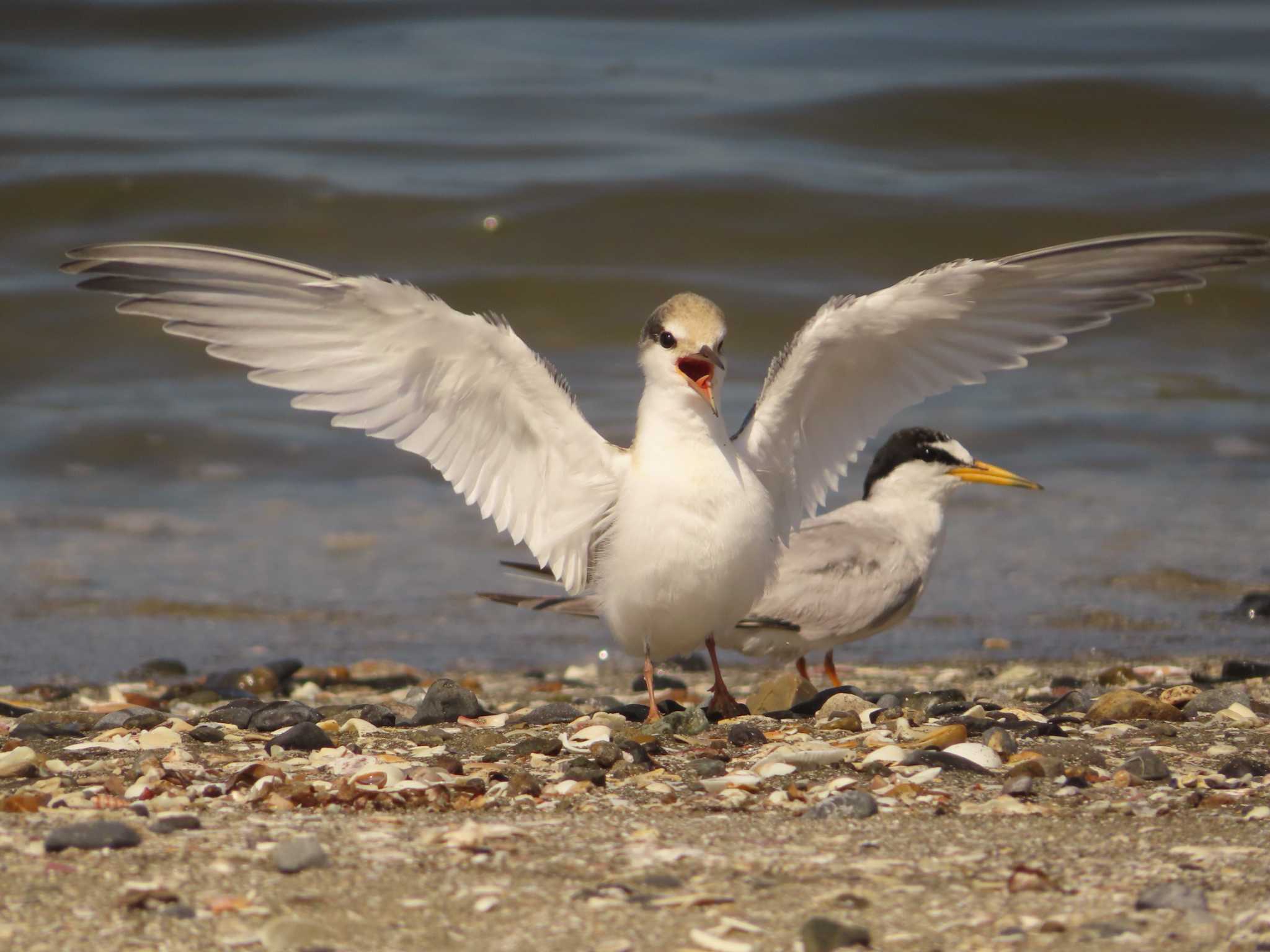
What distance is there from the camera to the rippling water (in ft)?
22.8

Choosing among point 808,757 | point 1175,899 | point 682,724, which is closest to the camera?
point 1175,899

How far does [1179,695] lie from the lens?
14.6ft

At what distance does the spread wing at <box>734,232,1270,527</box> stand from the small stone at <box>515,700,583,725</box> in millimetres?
923

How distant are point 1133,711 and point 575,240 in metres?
8.24

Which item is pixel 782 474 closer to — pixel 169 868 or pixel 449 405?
pixel 449 405

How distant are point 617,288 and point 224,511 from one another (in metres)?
3.99

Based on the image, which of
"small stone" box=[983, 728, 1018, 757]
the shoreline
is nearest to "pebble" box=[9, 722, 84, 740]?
the shoreline

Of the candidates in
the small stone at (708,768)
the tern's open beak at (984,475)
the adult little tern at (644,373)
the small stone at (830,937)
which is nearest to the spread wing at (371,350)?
the adult little tern at (644,373)

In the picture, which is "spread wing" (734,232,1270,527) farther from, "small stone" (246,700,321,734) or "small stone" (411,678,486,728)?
"small stone" (246,700,321,734)

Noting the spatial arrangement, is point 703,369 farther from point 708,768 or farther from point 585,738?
point 708,768

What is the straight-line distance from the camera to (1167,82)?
13789 mm

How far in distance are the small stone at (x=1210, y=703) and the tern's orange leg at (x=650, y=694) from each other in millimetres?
1436

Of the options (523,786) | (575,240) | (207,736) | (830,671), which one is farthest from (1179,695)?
(575,240)

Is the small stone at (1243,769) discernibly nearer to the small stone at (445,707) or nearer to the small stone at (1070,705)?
the small stone at (1070,705)
